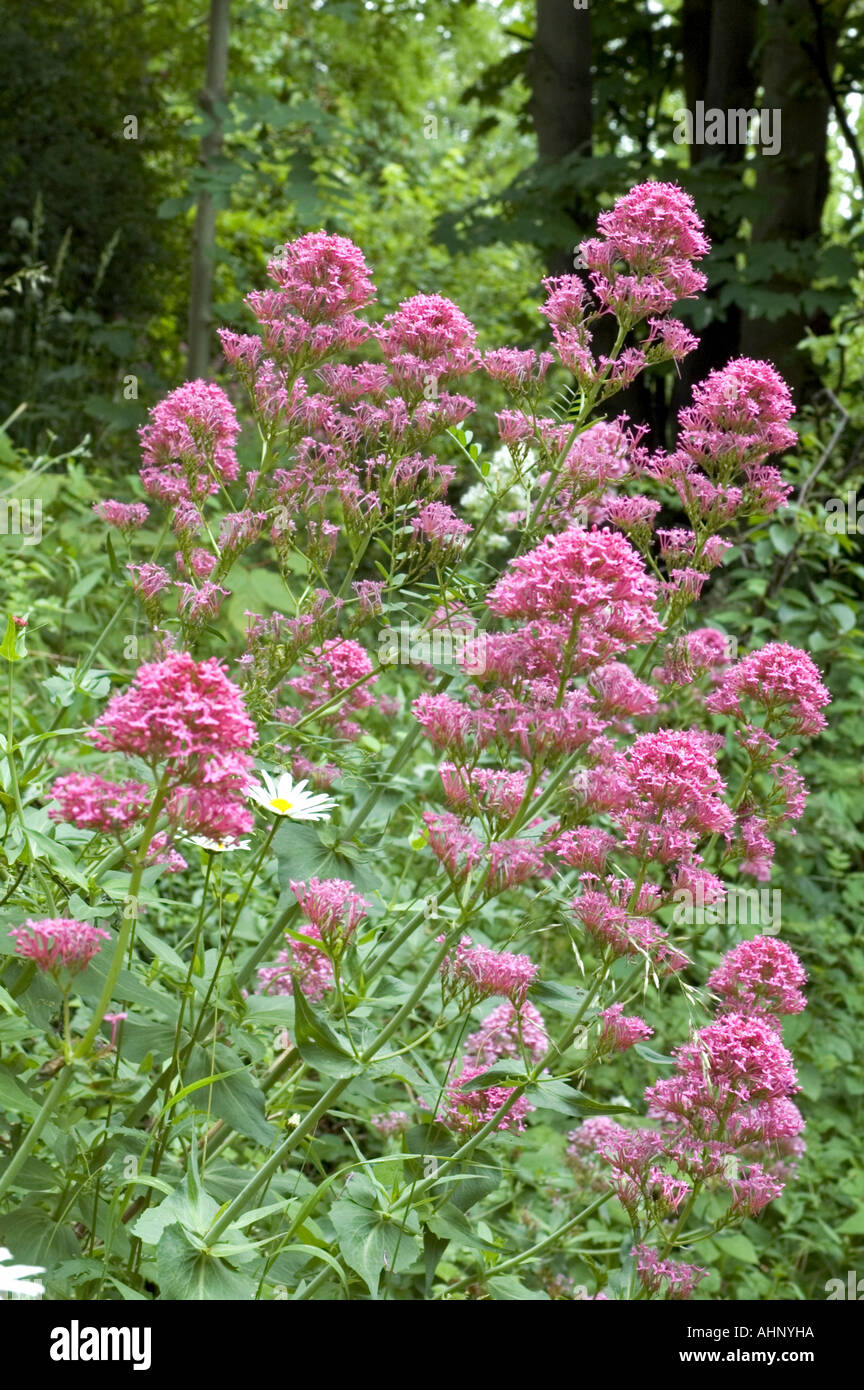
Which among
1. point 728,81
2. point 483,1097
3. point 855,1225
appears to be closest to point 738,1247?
point 855,1225

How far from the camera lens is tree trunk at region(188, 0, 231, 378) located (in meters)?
7.90

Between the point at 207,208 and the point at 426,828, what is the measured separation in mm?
6926

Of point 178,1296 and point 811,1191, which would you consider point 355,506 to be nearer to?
point 178,1296

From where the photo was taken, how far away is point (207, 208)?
8.22 m

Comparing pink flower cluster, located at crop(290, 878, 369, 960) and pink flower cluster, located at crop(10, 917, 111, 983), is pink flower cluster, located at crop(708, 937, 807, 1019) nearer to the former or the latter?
pink flower cluster, located at crop(290, 878, 369, 960)

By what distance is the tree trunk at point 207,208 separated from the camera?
7.90 meters

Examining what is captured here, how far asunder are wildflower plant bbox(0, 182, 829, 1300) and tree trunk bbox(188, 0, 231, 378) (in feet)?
18.8

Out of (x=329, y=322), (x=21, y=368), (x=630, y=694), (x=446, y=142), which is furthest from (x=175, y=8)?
(x=630, y=694)

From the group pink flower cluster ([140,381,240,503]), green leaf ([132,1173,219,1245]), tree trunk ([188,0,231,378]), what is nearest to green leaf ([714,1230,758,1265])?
green leaf ([132,1173,219,1245])

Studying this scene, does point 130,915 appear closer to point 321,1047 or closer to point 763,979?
point 321,1047

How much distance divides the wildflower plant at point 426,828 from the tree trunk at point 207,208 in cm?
574

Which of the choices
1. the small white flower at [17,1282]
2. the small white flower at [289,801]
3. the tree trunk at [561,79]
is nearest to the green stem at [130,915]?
the small white flower at [17,1282]

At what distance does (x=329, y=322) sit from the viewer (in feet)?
7.67

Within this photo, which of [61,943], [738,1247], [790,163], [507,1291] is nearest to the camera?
[61,943]
